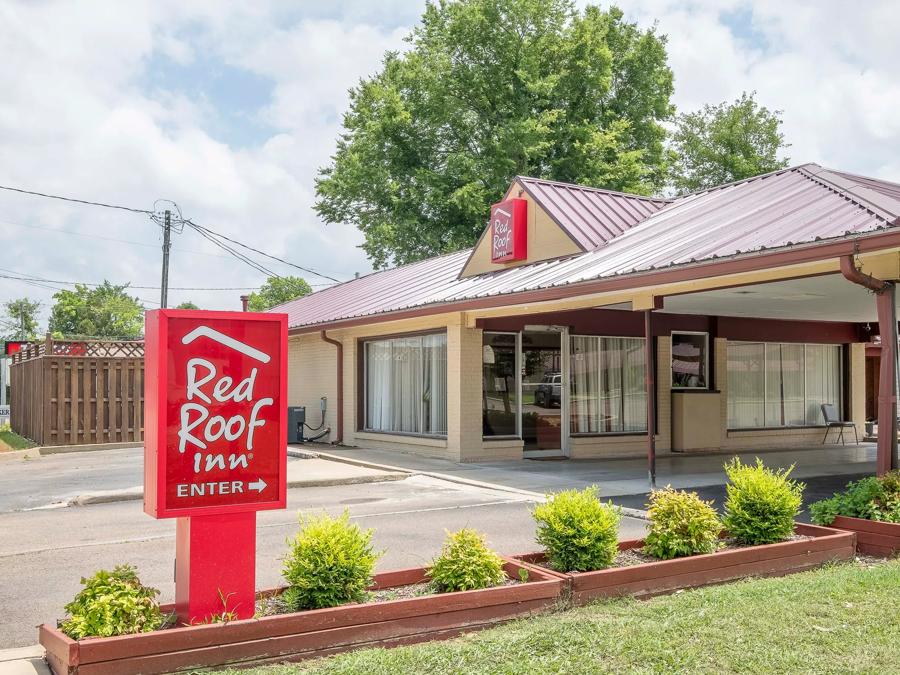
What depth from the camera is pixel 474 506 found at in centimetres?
1084

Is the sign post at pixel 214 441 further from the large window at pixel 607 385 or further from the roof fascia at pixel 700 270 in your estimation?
the large window at pixel 607 385

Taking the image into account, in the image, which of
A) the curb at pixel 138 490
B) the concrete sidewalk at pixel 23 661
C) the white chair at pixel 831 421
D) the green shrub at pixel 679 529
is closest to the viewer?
the concrete sidewalk at pixel 23 661

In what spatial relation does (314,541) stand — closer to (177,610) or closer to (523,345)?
(177,610)

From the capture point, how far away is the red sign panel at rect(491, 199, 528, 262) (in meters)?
16.3

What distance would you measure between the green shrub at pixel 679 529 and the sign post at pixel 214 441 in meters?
2.97

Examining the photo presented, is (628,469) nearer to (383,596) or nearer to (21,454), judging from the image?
(383,596)

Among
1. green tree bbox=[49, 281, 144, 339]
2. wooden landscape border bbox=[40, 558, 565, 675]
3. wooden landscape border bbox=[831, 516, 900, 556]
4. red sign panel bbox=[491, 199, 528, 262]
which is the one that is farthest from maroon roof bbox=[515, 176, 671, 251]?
green tree bbox=[49, 281, 144, 339]

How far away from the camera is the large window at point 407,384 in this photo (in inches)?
667

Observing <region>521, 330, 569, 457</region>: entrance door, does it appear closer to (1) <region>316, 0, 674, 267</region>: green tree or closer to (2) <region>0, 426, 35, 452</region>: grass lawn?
(2) <region>0, 426, 35, 452</region>: grass lawn

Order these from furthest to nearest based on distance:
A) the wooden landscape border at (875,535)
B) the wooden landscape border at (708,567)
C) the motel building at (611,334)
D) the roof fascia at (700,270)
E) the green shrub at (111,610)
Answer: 1. the motel building at (611,334)
2. the roof fascia at (700,270)
3. the wooden landscape border at (875,535)
4. the wooden landscape border at (708,567)
5. the green shrub at (111,610)

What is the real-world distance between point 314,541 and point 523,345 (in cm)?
1164

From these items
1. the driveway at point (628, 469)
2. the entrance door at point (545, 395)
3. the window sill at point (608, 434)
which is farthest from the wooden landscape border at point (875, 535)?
the window sill at point (608, 434)

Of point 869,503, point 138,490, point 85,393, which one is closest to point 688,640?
point 869,503

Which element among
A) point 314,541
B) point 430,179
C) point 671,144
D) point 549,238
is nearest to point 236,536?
point 314,541
